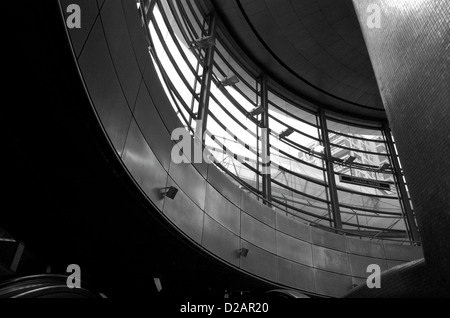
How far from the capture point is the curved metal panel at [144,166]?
7391 mm

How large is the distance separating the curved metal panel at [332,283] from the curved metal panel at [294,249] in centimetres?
71

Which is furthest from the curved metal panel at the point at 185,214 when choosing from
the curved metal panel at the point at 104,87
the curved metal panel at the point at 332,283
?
the curved metal panel at the point at 332,283

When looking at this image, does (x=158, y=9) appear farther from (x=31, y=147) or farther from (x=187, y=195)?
(x=31, y=147)

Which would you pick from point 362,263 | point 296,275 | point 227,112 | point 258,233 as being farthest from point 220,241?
point 362,263

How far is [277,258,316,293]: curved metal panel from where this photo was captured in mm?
13484

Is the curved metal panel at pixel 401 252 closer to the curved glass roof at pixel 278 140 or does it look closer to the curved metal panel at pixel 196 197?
A: the curved metal panel at pixel 196 197

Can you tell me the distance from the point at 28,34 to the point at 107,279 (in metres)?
7.20

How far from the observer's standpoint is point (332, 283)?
49.1 feet

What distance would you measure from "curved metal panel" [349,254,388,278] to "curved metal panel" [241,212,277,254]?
452cm

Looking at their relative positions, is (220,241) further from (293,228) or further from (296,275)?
(293,228)

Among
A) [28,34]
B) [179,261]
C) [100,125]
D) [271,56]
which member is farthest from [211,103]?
[28,34]

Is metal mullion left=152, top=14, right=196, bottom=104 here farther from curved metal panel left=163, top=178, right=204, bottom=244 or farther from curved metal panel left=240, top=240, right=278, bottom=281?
curved metal panel left=240, top=240, right=278, bottom=281

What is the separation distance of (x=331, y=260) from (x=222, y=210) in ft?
20.9

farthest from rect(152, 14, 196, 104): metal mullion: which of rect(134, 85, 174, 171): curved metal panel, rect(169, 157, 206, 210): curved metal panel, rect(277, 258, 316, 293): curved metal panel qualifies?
rect(277, 258, 316, 293): curved metal panel
